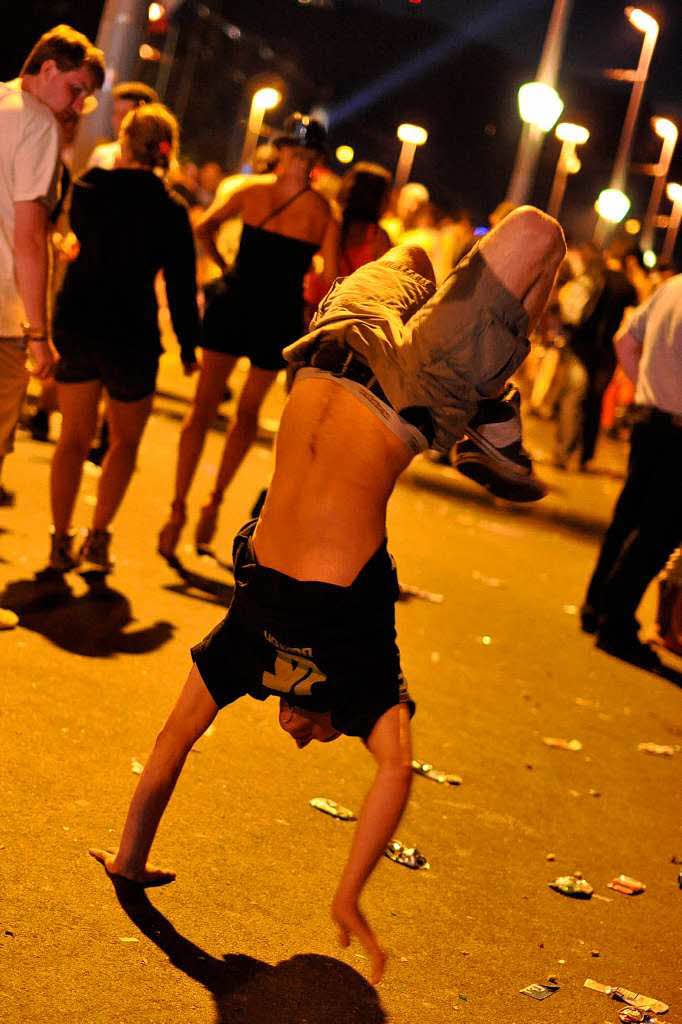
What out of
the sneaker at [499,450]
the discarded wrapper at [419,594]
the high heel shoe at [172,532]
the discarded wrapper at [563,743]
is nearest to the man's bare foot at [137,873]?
the sneaker at [499,450]

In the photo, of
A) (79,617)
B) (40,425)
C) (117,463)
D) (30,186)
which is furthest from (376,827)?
(40,425)

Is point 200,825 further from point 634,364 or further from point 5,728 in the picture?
point 634,364

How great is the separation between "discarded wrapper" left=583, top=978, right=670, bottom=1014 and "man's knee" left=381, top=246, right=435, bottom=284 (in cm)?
196

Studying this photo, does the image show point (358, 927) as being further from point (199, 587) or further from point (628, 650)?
point (628, 650)

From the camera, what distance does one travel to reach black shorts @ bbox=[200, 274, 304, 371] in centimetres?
819

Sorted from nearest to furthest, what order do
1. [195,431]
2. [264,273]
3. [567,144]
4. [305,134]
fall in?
1. [305,134]
2. [264,273]
3. [195,431]
4. [567,144]

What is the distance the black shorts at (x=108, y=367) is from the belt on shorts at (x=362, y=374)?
11.9 feet

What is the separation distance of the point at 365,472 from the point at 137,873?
49.8 inches

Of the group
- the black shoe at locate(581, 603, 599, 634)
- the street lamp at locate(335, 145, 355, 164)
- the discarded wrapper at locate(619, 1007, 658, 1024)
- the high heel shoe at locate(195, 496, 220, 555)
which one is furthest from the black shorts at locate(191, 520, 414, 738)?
the street lamp at locate(335, 145, 355, 164)

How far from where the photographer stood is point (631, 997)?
429cm

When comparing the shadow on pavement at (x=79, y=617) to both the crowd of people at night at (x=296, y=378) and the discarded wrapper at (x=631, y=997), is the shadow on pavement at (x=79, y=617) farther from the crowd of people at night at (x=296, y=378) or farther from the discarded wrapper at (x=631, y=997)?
the discarded wrapper at (x=631, y=997)

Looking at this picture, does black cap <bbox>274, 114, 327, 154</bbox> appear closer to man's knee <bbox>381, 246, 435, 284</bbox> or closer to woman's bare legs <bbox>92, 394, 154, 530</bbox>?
woman's bare legs <bbox>92, 394, 154, 530</bbox>

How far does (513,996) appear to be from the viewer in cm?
411

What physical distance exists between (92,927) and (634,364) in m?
5.54
